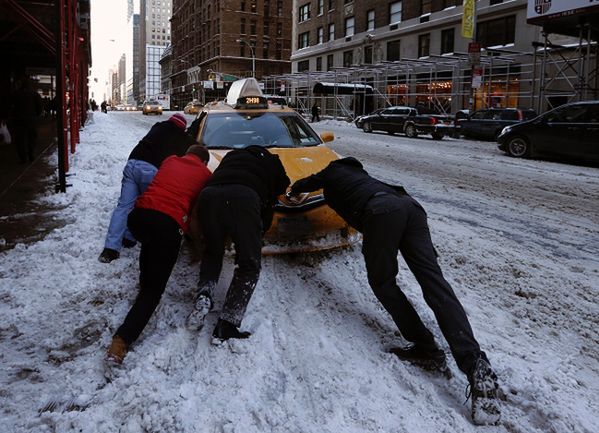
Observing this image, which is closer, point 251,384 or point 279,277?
point 251,384

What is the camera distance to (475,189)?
9.85 meters

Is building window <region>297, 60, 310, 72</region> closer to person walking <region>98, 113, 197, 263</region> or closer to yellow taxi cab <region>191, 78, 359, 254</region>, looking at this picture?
yellow taxi cab <region>191, 78, 359, 254</region>

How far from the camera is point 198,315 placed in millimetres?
3787

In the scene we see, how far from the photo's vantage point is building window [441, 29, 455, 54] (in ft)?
118

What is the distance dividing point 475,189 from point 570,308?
18.5 ft

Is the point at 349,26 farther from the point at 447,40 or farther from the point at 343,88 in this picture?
the point at 447,40

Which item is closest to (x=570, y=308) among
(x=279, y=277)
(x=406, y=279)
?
(x=406, y=279)

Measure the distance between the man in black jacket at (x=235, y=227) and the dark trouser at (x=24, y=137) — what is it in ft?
32.9

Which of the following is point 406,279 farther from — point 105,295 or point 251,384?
point 105,295

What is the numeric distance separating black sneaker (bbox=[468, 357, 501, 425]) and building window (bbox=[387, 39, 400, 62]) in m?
41.4

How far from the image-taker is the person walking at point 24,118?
11672 millimetres

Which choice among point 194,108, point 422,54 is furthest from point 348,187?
point 422,54

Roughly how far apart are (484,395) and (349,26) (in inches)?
1929

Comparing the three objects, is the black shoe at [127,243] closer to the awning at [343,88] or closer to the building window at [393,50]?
the awning at [343,88]
